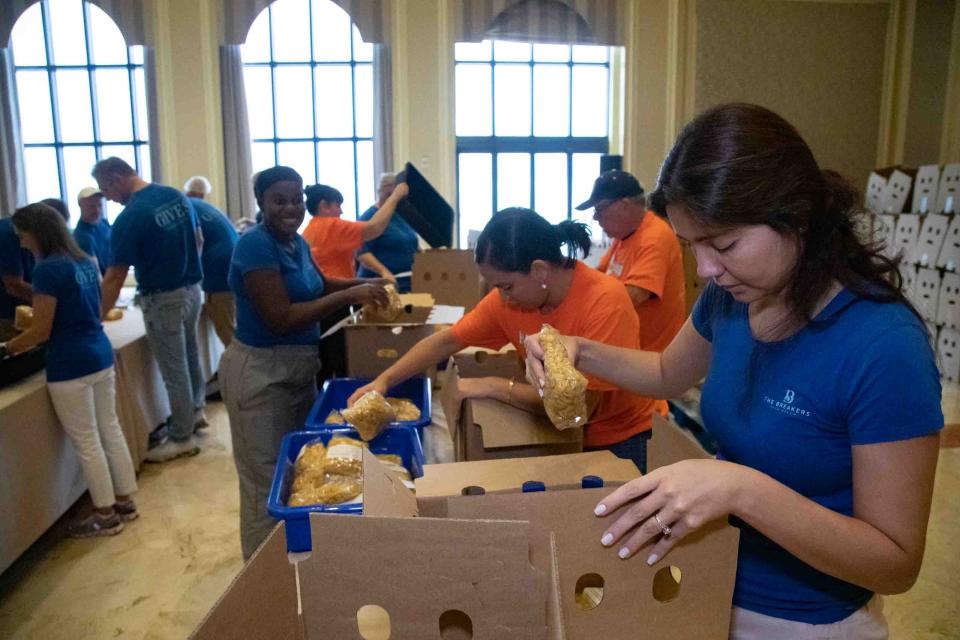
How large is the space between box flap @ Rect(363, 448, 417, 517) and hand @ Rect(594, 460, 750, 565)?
0.31 m

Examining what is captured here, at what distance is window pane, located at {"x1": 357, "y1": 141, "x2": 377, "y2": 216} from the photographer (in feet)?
27.6

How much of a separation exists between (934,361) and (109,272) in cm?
403

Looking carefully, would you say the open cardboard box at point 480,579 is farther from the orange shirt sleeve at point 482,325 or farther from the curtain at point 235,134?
the curtain at point 235,134

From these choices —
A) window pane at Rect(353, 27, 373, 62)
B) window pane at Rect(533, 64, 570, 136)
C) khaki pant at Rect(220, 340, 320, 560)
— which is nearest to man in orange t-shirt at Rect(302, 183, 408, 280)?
khaki pant at Rect(220, 340, 320, 560)

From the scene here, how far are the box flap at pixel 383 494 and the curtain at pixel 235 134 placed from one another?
23.2 ft

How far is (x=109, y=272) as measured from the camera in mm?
3938

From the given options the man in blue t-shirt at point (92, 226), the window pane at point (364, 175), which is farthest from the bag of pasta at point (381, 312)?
the window pane at point (364, 175)

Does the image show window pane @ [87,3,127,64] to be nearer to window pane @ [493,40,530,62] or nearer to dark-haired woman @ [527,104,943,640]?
window pane @ [493,40,530,62]

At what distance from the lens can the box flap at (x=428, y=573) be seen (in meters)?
0.81

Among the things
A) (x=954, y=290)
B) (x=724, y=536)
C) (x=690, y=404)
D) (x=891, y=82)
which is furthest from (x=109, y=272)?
(x=891, y=82)

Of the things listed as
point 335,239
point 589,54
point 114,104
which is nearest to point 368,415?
point 335,239

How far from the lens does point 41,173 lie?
8.23 metres

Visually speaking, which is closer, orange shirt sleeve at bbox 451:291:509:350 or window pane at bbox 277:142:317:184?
orange shirt sleeve at bbox 451:291:509:350

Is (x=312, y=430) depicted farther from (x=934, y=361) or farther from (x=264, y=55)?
(x=264, y=55)
